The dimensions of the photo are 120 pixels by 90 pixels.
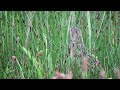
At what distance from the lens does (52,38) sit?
2740 millimetres

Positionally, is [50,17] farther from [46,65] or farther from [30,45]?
[46,65]

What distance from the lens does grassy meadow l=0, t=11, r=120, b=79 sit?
2543 mm

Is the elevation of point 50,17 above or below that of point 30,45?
above

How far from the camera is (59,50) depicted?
2621 millimetres

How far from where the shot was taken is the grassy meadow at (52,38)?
2543mm

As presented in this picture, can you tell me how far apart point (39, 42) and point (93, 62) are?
0.59 m
